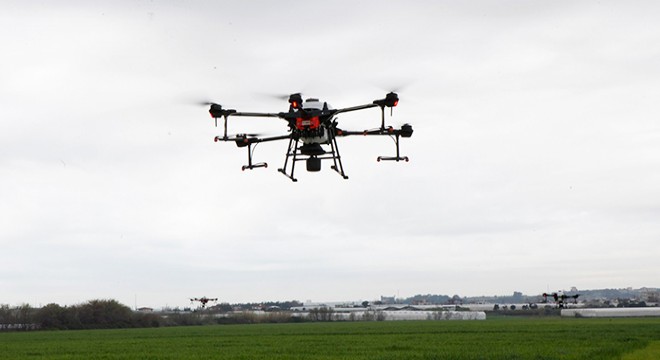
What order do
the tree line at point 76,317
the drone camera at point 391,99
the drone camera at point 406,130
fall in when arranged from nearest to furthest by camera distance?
the drone camera at point 391,99 < the drone camera at point 406,130 < the tree line at point 76,317

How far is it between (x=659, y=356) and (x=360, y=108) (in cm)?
2075

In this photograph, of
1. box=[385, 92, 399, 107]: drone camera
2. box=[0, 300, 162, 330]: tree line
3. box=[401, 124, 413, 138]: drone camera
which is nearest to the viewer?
box=[385, 92, 399, 107]: drone camera

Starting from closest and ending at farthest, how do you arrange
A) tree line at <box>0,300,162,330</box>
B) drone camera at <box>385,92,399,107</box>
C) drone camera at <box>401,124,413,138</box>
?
drone camera at <box>385,92,399,107</box>, drone camera at <box>401,124,413,138</box>, tree line at <box>0,300,162,330</box>

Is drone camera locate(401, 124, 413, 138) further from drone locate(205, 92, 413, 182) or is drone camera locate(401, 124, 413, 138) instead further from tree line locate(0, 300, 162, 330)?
tree line locate(0, 300, 162, 330)

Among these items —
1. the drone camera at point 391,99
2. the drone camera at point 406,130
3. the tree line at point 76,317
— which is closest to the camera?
the drone camera at point 391,99

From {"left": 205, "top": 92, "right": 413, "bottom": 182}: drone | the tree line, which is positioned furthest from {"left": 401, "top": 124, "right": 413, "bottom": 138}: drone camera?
the tree line

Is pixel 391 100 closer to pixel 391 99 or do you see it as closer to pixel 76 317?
pixel 391 99

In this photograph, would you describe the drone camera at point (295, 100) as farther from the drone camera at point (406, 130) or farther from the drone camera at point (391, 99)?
the drone camera at point (406, 130)

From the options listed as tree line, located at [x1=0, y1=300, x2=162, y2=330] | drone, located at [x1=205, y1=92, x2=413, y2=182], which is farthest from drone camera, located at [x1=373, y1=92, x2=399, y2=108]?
tree line, located at [x1=0, y1=300, x2=162, y2=330]

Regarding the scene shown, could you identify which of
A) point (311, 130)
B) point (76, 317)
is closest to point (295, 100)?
point (311, 130)

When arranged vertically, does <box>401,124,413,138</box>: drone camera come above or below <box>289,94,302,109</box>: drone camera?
below

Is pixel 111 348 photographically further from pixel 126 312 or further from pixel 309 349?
pixel 126 312

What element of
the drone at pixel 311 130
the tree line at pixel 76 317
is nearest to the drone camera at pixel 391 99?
the drone at pixel 311 130

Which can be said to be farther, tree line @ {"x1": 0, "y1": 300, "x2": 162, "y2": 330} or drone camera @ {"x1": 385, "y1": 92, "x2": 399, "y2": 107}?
tree line @ {"x1": 0, "y1": 300, "x2": 162, "y2": 330}
